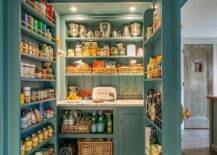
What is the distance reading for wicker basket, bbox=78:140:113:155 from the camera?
13.6 ft

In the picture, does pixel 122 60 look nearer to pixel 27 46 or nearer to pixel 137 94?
pixel 137 94

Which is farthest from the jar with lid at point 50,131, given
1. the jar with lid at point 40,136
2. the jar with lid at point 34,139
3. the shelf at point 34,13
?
the shelf at point 34,13

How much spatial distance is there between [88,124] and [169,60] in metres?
2.12

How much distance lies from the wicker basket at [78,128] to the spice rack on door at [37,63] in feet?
0.79

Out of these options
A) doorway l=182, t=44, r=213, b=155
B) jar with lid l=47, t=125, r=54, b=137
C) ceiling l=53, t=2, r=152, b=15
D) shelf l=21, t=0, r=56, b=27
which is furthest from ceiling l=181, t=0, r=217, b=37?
jar with lid l=47, t=125, r=54, b=137

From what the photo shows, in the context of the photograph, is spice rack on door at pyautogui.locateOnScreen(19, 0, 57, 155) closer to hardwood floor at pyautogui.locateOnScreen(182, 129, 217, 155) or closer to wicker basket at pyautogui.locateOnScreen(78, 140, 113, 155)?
wicker basket at pyautogui.locateOnScreen(78, 140, 113, 155)

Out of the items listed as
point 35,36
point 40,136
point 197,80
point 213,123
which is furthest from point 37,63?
point 197,80

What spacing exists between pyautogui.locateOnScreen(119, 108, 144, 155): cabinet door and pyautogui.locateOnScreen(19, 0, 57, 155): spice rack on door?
0.94 metres

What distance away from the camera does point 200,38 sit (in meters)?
7.45

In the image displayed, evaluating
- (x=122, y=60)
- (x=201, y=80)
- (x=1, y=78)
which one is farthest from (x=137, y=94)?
(x=201, y=80)

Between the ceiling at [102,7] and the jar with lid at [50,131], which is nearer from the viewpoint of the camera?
the jar with lid at [50,131]

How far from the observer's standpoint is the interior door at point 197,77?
7496 millimetres

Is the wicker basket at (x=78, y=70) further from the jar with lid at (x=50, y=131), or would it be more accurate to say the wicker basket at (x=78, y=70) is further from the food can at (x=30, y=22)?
the food can at (x=30, y=22)

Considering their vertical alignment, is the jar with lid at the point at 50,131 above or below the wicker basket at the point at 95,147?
above
